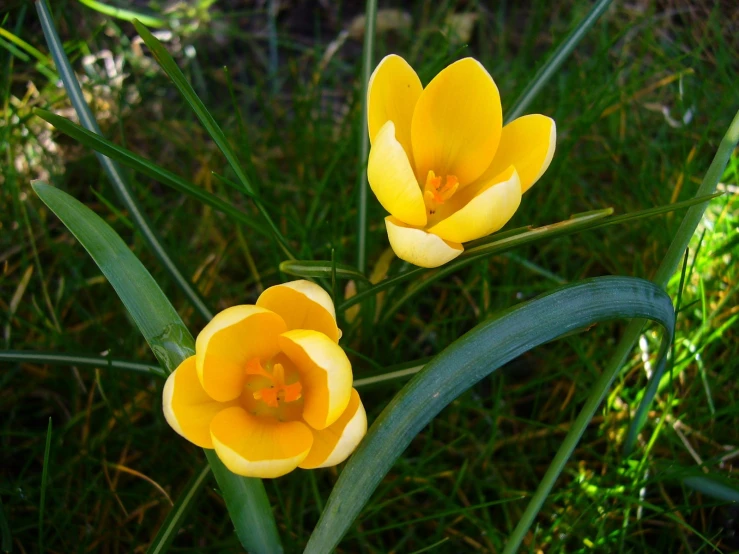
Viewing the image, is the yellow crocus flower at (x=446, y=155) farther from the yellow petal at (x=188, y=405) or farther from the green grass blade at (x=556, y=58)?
the yellow petal at (x=188, y=405)

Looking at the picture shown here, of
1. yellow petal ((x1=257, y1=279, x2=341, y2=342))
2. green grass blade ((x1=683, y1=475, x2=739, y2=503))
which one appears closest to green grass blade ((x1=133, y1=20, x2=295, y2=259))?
yellow petal ((x1=257, y1=279, x2=341, y2=342))

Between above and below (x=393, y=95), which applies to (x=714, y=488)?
→ below

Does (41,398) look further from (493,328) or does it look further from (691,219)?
(691,219)

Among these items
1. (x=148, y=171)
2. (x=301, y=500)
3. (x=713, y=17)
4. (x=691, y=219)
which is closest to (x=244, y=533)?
(x=301, y=500)

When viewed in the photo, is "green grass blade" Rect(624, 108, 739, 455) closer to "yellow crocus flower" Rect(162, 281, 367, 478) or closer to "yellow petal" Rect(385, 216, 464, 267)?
"yellow petal" Rect(385, 216, 464, 267)


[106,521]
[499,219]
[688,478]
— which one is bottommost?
[106,521]

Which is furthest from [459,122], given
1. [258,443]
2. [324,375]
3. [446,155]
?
[258,443]

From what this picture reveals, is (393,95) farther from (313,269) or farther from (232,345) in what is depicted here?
(232,345)
